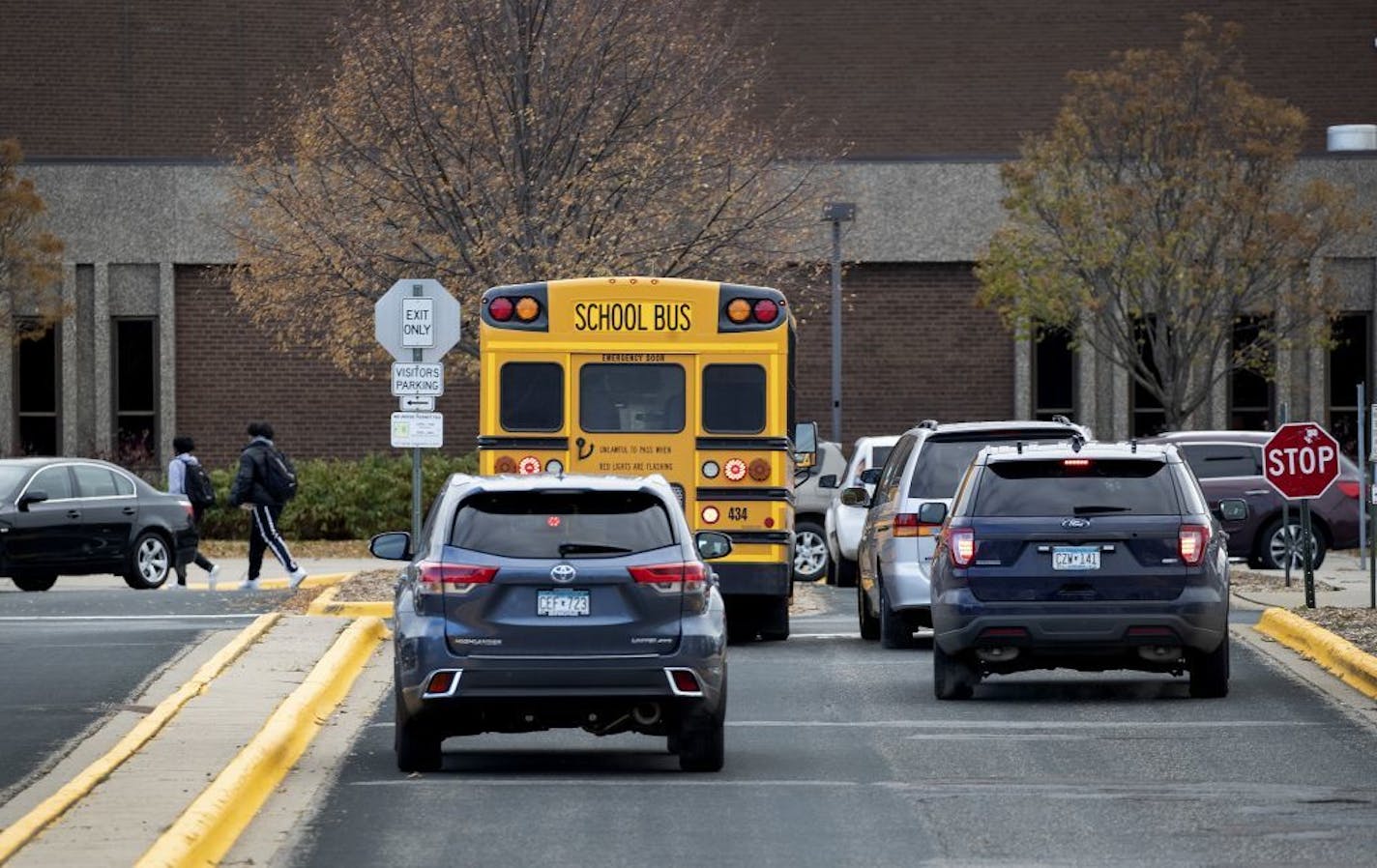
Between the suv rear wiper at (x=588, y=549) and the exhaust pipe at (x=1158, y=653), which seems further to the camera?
the exhaust pipe at (x=1158, y=653)

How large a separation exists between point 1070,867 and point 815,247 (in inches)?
1221

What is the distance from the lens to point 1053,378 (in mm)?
42812

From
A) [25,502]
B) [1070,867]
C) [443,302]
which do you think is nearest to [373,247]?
[25,502]

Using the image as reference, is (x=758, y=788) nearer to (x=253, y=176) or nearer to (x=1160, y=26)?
(x=253, y=176)

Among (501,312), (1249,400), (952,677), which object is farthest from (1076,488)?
(1249,400)

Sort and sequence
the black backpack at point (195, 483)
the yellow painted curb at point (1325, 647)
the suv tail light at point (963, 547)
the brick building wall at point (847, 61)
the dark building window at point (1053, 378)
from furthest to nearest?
the brick building wall at point (847, 61) < the dark building window at point (1053, 378) < the black backpack at point (195, 483) < the yellow painted curb at point (1325, 647) < the suv tail light at point (963, 547)

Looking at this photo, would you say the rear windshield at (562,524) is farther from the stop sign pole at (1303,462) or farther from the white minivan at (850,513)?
the white minivan at (850,513)

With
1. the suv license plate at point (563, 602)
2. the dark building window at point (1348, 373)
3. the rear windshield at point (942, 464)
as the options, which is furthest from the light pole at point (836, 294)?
the suv license plate at point (563, 602)

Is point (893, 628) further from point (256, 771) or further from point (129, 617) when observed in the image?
point (256, 771)

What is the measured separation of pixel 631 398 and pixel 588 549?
8.04 metres

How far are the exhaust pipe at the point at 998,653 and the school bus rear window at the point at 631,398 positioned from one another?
16.0ft

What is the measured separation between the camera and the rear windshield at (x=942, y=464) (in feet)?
64.7

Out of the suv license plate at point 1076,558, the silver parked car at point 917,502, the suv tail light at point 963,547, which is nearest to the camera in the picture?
the suv license plate at point 1076,558

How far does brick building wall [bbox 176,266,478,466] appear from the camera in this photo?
142 ft
